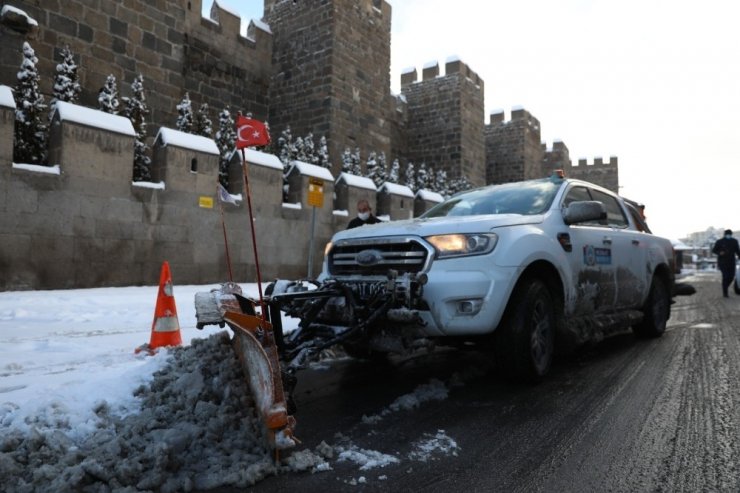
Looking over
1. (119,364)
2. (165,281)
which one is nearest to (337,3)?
(165,281)

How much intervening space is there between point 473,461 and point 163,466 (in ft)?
4.93

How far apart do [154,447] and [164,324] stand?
104 inches

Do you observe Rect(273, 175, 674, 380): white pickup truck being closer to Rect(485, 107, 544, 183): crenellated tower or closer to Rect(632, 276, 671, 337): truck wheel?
Rect(632, 276, 671, 337): truck wheel

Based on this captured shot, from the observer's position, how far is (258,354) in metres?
2.60

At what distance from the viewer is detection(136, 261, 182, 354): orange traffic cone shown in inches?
183

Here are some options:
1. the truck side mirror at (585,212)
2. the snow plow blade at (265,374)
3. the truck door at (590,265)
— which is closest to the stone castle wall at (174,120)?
the snow plow blade at (265,374)

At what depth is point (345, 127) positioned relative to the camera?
1573cm

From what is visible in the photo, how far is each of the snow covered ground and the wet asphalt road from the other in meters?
→ 0.14

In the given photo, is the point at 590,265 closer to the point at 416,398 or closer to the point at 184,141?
the point at 416,398

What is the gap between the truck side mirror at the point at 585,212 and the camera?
13.6 ft

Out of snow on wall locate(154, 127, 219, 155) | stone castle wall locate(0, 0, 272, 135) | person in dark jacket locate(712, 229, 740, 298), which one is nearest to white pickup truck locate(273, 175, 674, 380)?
snow on wall locate(154, 127, 219, 155)

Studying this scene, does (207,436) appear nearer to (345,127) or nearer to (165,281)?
(165,281)

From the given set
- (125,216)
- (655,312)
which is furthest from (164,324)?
(655,312)

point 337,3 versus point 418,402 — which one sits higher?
point 337,3
